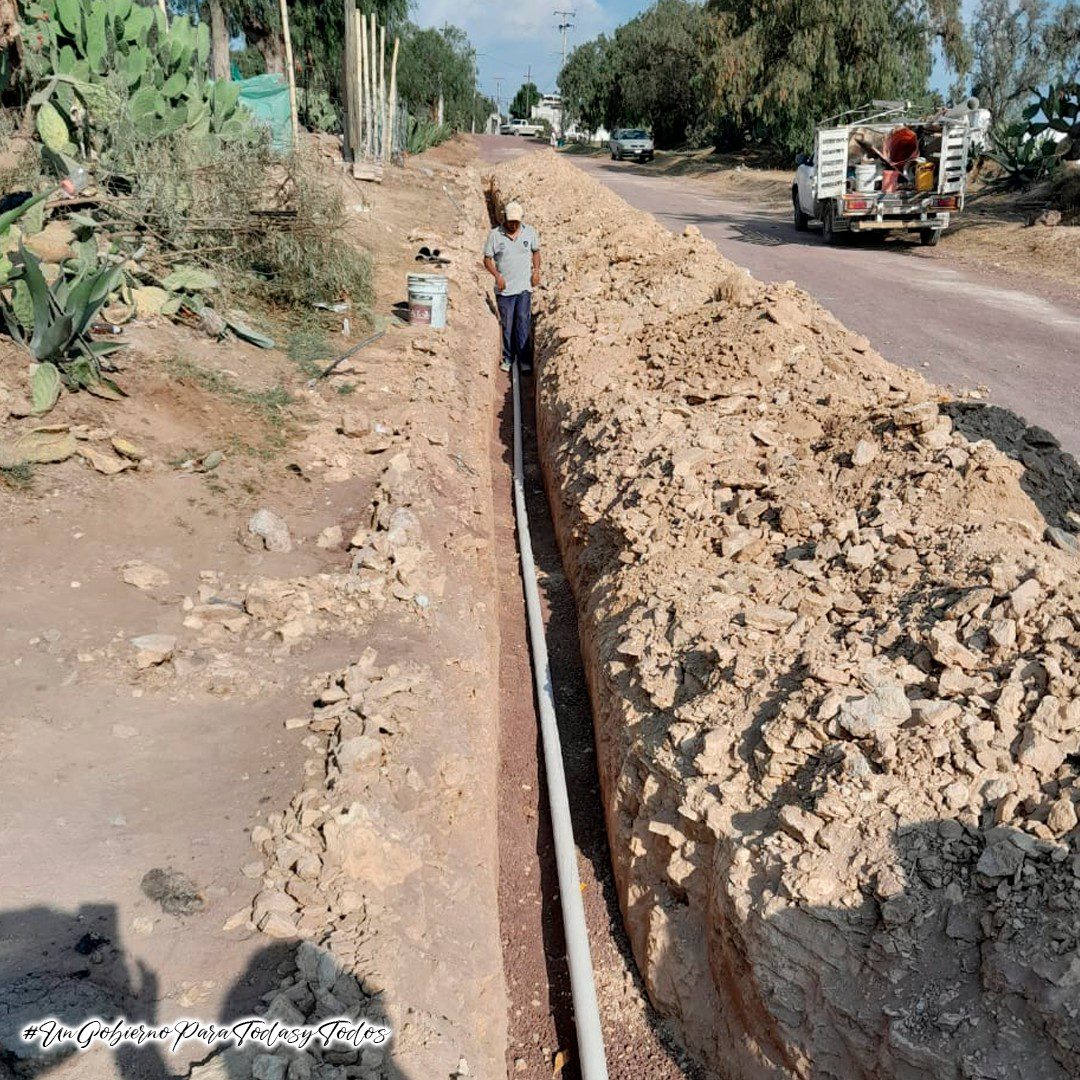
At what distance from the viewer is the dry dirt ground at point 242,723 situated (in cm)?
313

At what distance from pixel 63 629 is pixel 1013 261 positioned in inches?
577

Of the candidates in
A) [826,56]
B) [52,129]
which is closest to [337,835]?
[52,129]

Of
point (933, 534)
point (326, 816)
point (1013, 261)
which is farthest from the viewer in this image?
point (1013, 261)

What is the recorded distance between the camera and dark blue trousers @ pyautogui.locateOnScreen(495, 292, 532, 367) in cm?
1001

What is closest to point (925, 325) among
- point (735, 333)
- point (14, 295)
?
point (735, 333)

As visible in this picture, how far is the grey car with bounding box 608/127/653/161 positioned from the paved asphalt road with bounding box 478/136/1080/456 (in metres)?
22.6

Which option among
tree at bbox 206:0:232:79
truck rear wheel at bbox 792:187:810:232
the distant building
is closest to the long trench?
truck rear wheel at bbox 792:187:810:232

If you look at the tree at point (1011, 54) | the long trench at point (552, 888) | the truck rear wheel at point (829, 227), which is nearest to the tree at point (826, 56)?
the tree at point (1011, 54)

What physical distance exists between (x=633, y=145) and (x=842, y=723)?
40332 mm

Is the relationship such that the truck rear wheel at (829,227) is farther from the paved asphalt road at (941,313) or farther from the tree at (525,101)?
the tree at (525,101)

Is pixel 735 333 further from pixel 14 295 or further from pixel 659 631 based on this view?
pixel 14 295

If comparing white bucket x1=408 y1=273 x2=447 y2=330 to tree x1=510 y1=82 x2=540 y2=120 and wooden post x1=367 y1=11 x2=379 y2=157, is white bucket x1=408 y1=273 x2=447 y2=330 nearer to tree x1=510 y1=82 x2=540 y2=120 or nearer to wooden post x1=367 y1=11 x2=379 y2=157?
wooden post x1=367 y1=11 x2=379 y2=157

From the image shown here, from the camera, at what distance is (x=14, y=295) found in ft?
21.0

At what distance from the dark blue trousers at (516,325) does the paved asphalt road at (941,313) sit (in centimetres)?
358
